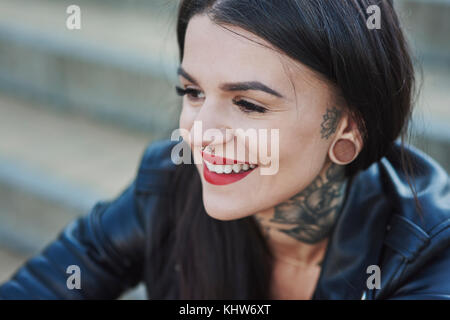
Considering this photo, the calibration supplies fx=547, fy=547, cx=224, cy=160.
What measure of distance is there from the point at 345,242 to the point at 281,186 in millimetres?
246

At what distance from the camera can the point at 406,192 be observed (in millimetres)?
1225

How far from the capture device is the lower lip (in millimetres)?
1115

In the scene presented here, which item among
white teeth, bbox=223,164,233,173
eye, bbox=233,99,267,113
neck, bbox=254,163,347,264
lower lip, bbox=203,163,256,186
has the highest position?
eye, bbox=233,99,267,113

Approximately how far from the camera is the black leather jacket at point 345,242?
3.67 ft

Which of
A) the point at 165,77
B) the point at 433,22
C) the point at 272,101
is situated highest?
the point at 433,22

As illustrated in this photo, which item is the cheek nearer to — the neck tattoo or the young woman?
the young woman

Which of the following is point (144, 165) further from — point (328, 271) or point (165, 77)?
point (165, 77)

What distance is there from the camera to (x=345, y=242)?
1.25 metres

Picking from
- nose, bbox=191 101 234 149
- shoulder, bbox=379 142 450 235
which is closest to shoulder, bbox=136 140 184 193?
nose, bbox=191 101 234 149

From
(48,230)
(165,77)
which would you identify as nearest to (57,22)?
(165,77)

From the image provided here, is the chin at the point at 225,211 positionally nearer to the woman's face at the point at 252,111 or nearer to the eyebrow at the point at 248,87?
the woman's face at the point at 252,111

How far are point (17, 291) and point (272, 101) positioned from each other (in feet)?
2.71

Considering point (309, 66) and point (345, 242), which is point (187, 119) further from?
point (345, 242)

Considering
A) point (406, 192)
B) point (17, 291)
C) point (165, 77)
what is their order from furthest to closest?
1. point (165, 77)
2. point (17, 291)
3. point (406, 192)
